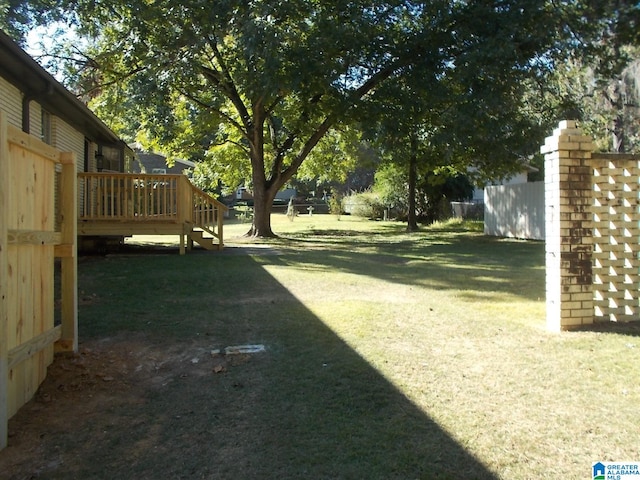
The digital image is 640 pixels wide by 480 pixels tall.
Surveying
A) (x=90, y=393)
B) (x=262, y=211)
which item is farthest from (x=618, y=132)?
(x=90, y=393)

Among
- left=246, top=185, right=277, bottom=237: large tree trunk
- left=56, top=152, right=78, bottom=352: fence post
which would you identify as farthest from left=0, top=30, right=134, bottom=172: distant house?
left=246, top=185, right=277, bottom=237: large tree trunk

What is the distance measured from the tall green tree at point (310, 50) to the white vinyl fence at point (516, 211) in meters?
3.20

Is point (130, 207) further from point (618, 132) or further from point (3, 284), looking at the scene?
point (618, 132)

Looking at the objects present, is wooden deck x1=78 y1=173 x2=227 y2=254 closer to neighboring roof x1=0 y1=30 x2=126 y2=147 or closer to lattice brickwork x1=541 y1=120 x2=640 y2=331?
neighboring roof x1=0 y1=30 x2=126 y2=147

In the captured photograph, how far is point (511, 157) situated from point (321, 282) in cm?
1089

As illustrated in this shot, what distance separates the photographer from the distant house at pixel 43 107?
27.4 ft

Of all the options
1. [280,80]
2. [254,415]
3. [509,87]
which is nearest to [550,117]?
[509,87]

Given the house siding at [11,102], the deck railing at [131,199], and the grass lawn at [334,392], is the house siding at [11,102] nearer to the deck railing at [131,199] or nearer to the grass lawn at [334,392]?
the deck railing at [131,199]

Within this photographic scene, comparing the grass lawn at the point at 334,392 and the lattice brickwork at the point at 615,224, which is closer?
the grass lawn at the point at 334,392

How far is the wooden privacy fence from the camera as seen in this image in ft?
10.1

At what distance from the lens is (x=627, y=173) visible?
5586mm

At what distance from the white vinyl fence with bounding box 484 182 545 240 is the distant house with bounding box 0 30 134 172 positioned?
43.5ft

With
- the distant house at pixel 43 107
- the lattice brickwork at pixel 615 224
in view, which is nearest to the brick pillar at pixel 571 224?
the lattice brickwork at pixel 615 224

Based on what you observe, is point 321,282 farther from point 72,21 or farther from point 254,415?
point 72,21
